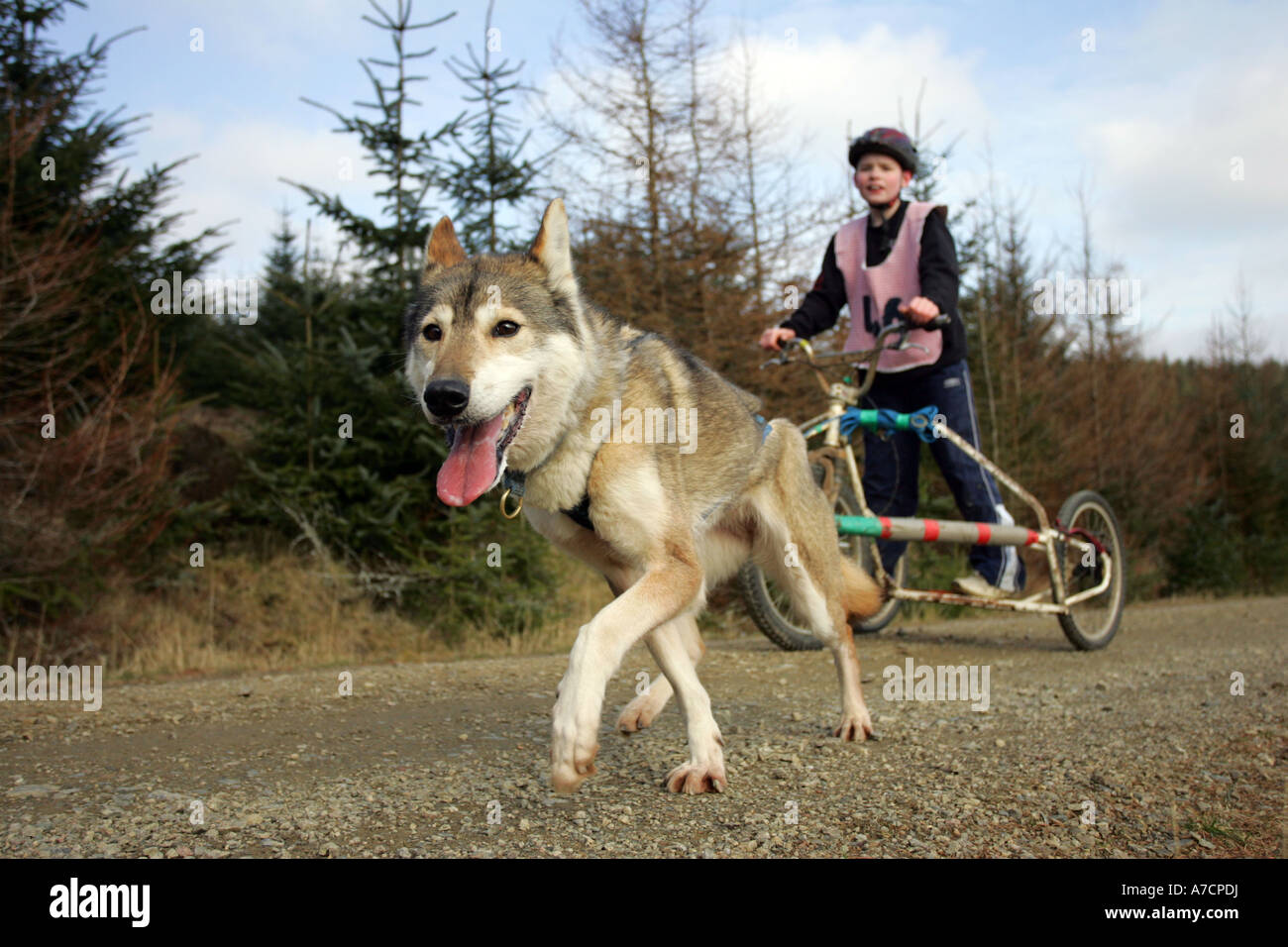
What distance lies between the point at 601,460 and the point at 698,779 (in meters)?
1.16

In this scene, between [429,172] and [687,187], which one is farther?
[687,187]

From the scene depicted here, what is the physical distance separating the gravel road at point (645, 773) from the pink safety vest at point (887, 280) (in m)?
2.17

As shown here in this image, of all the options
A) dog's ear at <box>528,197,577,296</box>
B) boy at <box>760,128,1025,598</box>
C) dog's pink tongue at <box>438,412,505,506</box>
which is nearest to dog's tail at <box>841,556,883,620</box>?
boy at <box>760,128,1025,598</box>

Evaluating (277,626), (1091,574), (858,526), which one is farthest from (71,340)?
(1091,574)

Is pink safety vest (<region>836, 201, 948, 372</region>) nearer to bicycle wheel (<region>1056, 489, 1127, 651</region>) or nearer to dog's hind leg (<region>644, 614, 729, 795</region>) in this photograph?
bicycle wheel (<region>1056, 489, 1127, 651</region>)

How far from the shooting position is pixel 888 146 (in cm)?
611

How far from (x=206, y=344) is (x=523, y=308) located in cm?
999

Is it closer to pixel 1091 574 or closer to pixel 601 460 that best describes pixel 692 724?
pixel 601 460

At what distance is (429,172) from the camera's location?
9.54m

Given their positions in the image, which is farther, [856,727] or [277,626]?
[277,626]

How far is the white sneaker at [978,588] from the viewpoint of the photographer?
6.37 m
